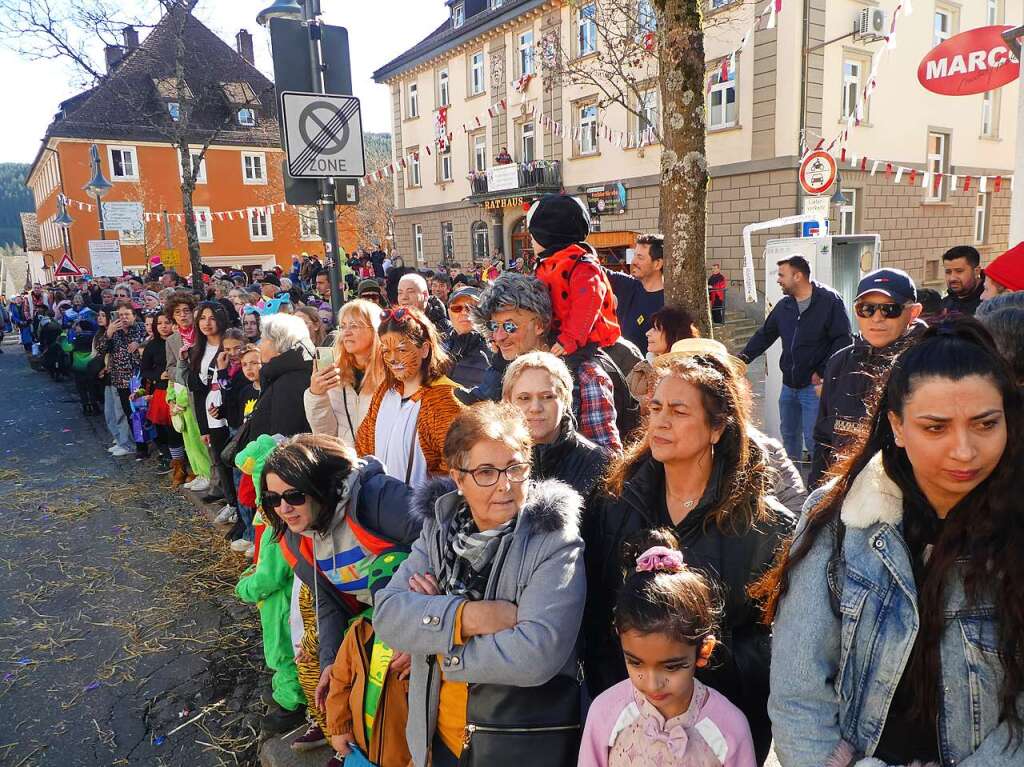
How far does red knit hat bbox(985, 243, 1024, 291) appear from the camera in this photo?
345 cm

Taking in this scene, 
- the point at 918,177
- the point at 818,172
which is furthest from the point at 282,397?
the point at 918,177

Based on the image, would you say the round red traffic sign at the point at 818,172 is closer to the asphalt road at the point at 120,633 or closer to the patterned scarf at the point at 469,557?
the asphalt road at the point at 120,633

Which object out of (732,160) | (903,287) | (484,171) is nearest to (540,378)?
(903,287)

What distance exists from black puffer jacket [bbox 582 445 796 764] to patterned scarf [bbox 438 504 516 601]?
0.33m

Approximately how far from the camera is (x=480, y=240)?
27344 mm

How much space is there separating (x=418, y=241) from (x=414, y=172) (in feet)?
10.2

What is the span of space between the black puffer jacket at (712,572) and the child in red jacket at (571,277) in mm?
1323

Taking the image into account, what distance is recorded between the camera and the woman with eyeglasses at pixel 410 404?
10.5 feet

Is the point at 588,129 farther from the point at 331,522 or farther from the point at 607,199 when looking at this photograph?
the point at 331,522

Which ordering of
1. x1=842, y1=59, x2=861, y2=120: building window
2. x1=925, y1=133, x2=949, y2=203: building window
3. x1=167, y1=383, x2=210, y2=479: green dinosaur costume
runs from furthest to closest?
x1=925, y1=133, x2=949, y2=203: building window → x1=842, y1=59, x2=861, y2=120: building window → x1=167, y1=383, x2=210, y2=479: green dinosaur costume

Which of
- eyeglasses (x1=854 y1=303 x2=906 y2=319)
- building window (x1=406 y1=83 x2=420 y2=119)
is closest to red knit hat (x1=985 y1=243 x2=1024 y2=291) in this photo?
eyeglasses (x1=854 y1=303 x2=906 y2=319)

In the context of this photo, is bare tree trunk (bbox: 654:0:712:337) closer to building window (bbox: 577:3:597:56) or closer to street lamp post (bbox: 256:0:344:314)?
street lamp post (bbox: 256:0:344:314)

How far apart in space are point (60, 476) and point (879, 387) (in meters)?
8.50

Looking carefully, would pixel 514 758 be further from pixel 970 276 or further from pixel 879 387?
pixel 970 276
